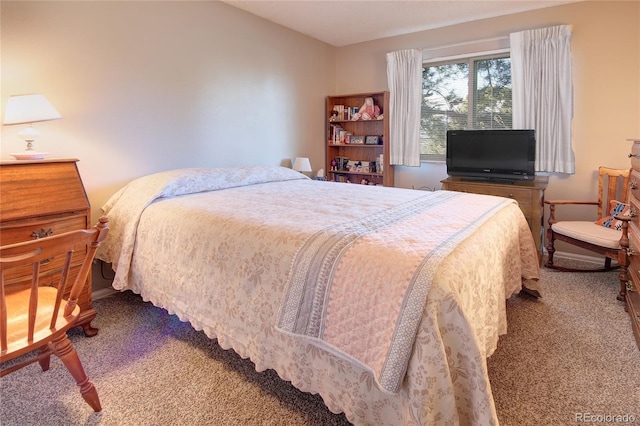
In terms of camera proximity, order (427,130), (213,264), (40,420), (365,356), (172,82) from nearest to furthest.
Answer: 1. (365,356)
2. (40,420)
3. (213,264)
4. (172,82)
5. (427,130)

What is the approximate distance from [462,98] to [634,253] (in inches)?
94.9

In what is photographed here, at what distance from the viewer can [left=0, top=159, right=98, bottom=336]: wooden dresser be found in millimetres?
1842

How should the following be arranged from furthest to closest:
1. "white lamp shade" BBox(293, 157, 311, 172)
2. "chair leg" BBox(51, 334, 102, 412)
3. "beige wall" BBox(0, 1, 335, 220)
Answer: "white lamp shade" BBox(293, 157, 311, 172) < "beige wall" BBox(0, 1, 335, 220) < "chair leg" BBox(51, 334, 102, 412)

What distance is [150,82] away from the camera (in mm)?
2934

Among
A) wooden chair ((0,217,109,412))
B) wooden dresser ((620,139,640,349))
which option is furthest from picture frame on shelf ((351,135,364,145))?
wooden chair ((0,217,109,412))

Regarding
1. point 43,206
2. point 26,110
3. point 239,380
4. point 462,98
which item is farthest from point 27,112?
point 462,98

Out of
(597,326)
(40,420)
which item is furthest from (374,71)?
(40,420)

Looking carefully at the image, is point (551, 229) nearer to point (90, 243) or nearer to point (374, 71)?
point (374, 71)

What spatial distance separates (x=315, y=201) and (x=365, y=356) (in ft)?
4.18

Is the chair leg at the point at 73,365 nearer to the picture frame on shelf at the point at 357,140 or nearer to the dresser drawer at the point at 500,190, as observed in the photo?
the dresser drawer at the point at 500,190

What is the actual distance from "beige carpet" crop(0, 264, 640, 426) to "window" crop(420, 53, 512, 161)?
7.65 ft

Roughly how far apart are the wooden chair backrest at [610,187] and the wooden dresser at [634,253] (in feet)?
2.95

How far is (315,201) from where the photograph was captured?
2.40 m

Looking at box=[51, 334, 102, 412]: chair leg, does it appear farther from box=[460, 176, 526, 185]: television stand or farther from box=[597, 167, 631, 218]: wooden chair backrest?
box=[597, 167, 631, 218]: wooden chair backrest
